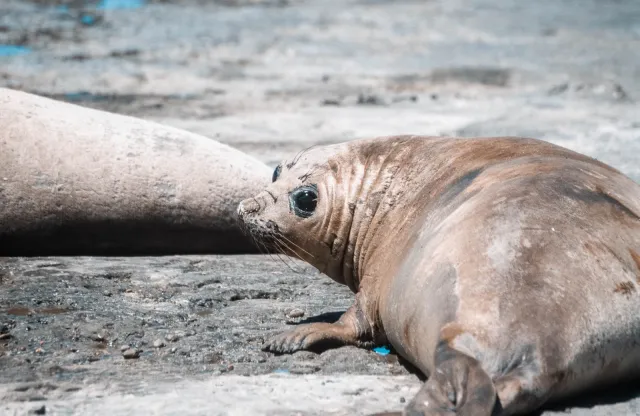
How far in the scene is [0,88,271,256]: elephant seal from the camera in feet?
18.3

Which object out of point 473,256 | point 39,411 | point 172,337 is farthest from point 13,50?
point 473,256

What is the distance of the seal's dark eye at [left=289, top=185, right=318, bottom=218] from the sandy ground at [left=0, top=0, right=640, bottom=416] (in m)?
0.42

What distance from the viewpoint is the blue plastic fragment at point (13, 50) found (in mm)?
11398

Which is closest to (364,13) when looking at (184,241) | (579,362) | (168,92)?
(168,92)

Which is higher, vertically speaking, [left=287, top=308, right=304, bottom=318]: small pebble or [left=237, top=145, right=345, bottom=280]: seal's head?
[left=237, top=145, right=345, bottom=280]: seal's head

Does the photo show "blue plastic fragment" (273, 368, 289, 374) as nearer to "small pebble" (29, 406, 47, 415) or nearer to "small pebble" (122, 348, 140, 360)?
"small pebble" (122, 348, 140, 360)

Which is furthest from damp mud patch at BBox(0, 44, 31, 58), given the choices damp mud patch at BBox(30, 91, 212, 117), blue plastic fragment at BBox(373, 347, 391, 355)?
blue plastic fragment at BBox(373, 347, 391, 355)

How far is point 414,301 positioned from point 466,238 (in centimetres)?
27

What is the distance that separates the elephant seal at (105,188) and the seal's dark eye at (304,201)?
1.21 meters

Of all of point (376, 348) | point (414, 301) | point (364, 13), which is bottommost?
point (376, 348)

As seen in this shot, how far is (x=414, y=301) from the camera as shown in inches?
142

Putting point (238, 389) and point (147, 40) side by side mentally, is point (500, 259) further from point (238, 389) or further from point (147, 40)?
point (147, 40)

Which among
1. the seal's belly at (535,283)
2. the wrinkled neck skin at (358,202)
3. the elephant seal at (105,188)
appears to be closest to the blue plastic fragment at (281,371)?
the seal's belly at (535,283)

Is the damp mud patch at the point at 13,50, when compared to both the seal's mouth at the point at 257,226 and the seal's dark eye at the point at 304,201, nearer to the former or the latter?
the seal's mouth at the point at 257,226
